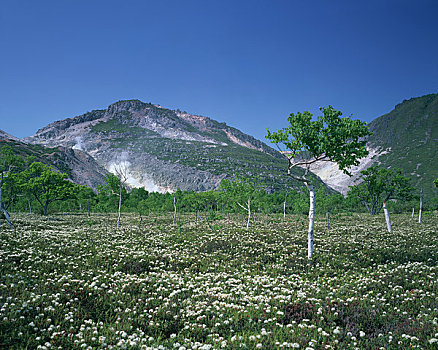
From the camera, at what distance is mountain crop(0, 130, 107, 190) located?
151 meters

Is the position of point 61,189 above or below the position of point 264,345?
above

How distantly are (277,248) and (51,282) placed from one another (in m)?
13.2

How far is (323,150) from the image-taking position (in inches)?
610

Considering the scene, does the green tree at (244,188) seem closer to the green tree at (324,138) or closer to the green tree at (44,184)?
the green tree at (324,138)

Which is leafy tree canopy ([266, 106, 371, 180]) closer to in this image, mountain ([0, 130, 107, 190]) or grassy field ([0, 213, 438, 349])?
grassy field ([0, 213, 438, 349])

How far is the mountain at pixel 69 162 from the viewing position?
15107cm

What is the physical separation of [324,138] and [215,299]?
11468 millimetres

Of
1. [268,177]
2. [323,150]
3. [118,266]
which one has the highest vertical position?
[268,177]

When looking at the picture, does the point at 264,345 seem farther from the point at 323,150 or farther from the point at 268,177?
the point at 268,177

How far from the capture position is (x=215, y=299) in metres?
9.06

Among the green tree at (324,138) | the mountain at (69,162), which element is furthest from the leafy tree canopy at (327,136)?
the mountain at (69,162)

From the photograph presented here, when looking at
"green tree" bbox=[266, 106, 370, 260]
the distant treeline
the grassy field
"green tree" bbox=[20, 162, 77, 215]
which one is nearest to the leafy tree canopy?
"green tree" bbox=[266, 106, 370, 260]

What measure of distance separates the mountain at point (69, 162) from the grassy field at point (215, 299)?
510ft

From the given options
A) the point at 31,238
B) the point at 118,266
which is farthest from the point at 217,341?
the point at 31,238
